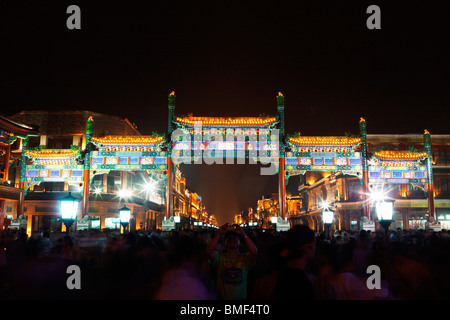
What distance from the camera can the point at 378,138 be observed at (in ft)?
156

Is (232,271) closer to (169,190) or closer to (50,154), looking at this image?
(169,190)

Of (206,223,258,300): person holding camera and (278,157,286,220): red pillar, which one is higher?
(278,157,286,220): red pillar

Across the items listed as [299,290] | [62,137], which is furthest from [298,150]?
[62,137]

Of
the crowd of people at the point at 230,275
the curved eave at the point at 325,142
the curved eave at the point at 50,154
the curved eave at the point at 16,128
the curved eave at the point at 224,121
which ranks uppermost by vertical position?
the curved eave at the point at 224,121

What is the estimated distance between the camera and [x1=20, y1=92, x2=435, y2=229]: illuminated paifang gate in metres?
29.6

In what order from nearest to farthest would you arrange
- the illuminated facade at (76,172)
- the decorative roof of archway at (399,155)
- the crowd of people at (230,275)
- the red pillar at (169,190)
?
the crowd of people at (230,275)
the red pillar at (169,190)
the illuminated facade at (76,172)
the decorative roof of archway at (399,155)

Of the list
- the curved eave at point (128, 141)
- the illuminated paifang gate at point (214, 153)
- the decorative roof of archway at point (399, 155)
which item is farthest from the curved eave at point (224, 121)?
the decorative roof of archway at point (399, 155)

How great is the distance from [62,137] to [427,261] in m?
44.7

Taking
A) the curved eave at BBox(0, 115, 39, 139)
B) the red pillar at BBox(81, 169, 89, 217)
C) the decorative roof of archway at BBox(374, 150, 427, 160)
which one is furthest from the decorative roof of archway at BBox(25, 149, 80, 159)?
the decorative roof of archway at BBox(374, 150, 427, 160)

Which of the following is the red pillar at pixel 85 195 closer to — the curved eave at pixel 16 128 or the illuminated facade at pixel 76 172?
the illuminated facade at pixel 76 172

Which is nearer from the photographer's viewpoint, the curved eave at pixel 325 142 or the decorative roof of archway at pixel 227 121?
the decorative roof of archway at pixel 227 121

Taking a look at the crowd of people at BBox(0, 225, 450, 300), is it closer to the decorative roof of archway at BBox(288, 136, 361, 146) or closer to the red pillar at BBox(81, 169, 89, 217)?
the red pillar at BBox(81, 169, 89, 217)

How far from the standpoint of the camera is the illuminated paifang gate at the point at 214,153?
29.6 m

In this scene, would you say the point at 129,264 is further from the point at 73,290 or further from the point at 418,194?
the point at 418,194
